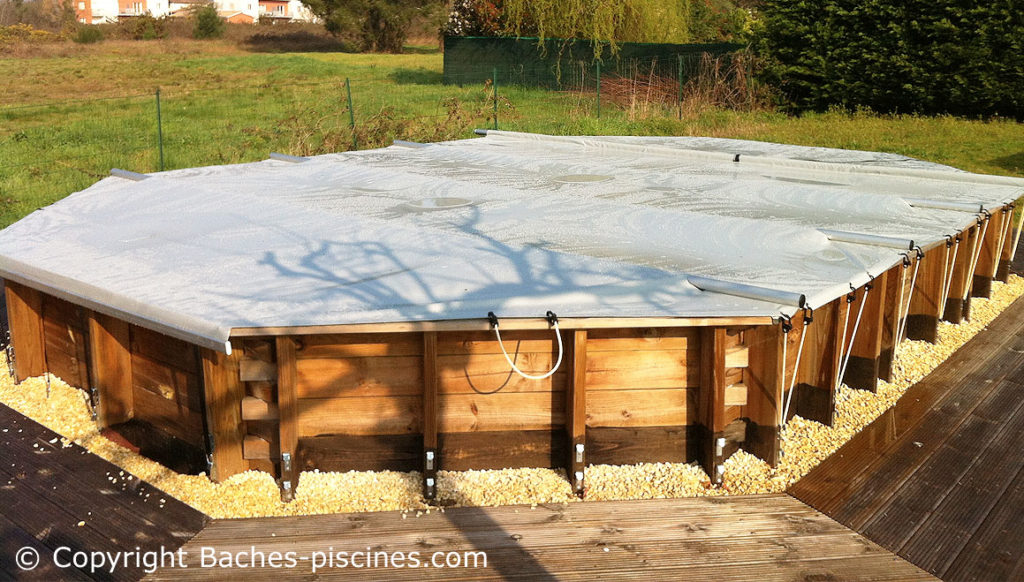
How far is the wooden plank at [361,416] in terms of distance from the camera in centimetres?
380

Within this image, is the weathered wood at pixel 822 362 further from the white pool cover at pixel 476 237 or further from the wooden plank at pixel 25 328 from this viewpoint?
the wooden plank at pixel 25 328

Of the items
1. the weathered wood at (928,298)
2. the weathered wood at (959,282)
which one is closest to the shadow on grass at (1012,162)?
the weathered wood at (959,282)

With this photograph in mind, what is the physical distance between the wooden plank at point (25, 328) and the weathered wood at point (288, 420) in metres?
1.96

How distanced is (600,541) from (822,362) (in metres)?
1.69

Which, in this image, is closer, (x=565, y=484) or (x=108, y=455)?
(x=565, y=484)

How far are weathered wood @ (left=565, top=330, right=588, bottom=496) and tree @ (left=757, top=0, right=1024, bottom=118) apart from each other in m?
12.9

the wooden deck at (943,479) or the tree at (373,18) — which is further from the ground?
the tree at (373,18)

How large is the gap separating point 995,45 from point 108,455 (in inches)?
562

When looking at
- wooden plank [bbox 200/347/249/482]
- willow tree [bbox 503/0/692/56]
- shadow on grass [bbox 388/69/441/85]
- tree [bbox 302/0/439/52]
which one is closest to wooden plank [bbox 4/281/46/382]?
wooden plank [bbox 200/347/249/482]

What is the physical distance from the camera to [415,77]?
79.2 ft

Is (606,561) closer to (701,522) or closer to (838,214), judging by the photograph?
(701,522)

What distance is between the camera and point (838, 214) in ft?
18.2

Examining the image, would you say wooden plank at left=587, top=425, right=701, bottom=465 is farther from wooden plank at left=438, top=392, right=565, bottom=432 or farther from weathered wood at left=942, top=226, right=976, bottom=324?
weathered wood at left=942, top=226, right=976, bottom=324

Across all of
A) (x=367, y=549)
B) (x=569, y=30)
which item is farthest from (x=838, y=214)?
(x=569, y=30)
